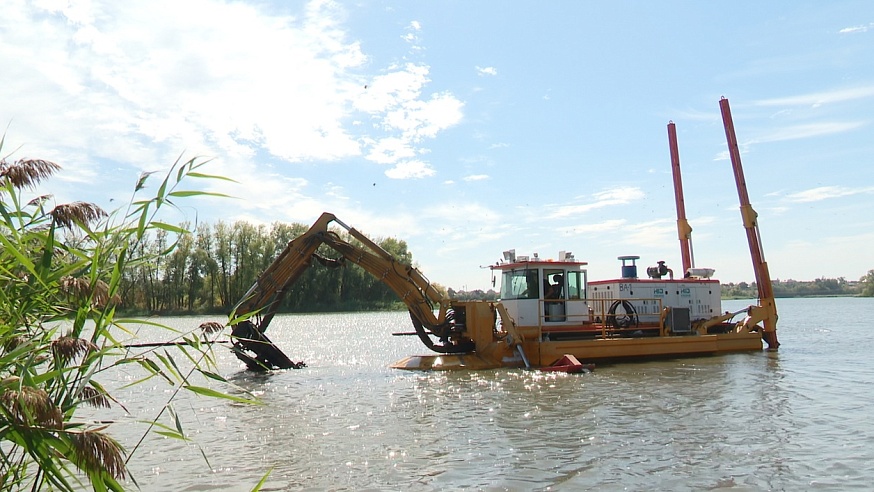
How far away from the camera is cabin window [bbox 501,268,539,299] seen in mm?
17062

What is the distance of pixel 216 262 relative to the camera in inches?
2539

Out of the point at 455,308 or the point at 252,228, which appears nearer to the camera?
the point at 455,308

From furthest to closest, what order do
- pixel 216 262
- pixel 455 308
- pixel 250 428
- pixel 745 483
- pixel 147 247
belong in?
1. pixel 216 262
2. pixel 455 308
3. pixel 250 428
4. pixel 745 483
5. pixel 147 247

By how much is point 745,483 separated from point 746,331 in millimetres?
14087

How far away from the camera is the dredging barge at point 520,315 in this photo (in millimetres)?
16375

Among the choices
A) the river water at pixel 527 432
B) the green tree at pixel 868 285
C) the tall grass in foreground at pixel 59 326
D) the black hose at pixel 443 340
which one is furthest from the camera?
the green tree at pixel 868 285

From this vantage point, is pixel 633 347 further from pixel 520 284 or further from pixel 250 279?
pixel 250 279

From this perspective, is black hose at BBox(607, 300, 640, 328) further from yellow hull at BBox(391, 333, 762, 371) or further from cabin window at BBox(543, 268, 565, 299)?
cabin window at BBox(543, 268, 565, 299)

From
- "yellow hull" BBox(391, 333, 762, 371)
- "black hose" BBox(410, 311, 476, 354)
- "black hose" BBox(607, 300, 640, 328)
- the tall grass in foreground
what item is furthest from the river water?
the tall grass in foreground

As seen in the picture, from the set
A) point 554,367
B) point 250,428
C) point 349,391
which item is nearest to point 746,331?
point 554,367

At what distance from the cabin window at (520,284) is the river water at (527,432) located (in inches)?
95.5

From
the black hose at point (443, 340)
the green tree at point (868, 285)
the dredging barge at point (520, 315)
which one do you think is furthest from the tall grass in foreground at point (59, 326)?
the green tree at point (868, 285)

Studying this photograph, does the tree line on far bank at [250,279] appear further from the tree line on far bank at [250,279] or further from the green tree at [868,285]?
the green tree at [868,285]

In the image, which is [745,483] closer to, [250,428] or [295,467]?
[295,467]
